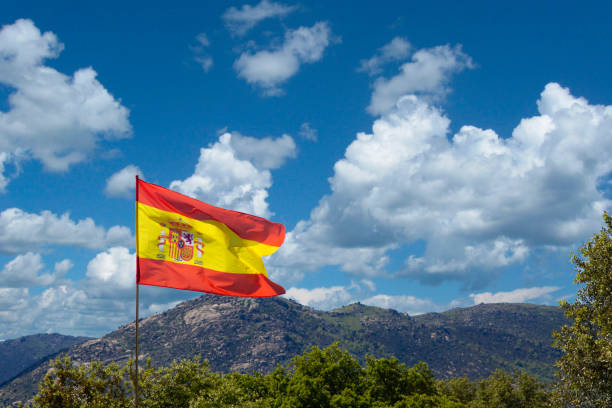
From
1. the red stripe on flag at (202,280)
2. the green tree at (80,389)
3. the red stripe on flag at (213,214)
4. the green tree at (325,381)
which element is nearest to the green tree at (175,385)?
the green tree at (80,389)

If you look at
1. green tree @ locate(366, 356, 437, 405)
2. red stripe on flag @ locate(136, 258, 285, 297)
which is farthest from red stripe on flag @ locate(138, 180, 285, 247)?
green tree @ locate(366, 356, 437, 405)

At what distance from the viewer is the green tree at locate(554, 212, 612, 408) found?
106 feet

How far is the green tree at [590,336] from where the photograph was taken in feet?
106

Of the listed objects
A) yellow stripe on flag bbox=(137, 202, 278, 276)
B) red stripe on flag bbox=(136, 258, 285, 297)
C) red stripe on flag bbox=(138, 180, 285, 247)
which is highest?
red stripe on flag bbox=(138, 180, 285, 247)

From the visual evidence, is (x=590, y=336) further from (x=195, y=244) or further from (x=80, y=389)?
(x=80, y=389)

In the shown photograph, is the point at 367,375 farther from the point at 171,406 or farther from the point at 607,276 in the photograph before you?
the point at 607,276

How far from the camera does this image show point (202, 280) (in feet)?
75.3

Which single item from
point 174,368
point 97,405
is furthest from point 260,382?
point 97,405

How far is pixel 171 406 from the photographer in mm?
42062

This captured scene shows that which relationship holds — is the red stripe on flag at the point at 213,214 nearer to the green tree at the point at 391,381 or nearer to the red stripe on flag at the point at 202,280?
the red stripe on flag at the point at 202,280

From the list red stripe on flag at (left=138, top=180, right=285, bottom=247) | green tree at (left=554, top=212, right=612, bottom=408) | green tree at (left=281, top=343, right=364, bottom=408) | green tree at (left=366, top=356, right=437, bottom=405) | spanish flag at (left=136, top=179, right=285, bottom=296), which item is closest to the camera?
spanish flag at (left=136, top=179, right=285, bottom=296)

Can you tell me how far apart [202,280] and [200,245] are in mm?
1810

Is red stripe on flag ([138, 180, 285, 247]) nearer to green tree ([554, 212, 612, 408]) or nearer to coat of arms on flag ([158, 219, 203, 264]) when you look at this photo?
coat of arms on flag ([158, 219, 203, 264])

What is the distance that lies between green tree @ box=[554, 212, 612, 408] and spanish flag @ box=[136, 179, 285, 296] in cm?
2167
